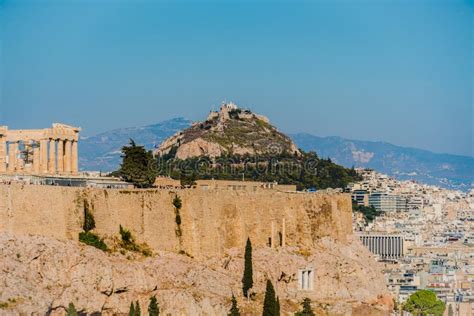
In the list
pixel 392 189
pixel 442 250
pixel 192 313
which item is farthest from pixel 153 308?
pixel 392 189


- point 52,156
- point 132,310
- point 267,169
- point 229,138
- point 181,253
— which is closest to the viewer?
point 132,310

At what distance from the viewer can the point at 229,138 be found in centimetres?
13950

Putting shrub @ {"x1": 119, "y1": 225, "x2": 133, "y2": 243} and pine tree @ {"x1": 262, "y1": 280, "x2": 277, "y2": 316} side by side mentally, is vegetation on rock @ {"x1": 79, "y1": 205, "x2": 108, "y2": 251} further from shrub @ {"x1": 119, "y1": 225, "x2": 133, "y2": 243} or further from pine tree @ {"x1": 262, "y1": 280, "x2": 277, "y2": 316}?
pine tree @ {"x1": 262, "y1": 280, "x2": 277, "y2": 316}

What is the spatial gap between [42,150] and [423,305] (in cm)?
3915

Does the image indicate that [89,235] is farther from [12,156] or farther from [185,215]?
[12,156]

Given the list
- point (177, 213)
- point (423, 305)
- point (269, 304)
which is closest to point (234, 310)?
point (269, 304)

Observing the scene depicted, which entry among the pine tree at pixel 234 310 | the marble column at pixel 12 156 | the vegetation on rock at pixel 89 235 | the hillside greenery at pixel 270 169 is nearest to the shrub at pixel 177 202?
the pine tree at pixel 234 310

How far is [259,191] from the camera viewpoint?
82.8m

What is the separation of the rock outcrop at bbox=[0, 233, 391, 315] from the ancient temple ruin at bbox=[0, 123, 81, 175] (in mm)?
9980

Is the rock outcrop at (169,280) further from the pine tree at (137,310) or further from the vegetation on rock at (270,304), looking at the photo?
the vegetation on rock at (270,304)

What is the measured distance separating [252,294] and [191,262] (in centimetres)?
391

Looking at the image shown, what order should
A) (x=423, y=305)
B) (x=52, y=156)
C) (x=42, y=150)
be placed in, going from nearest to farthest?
(x=42, y=150) → (x=52, y=156) → (x=423, y=305)

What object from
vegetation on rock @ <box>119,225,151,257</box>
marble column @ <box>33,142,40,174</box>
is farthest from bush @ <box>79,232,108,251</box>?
marble column @ <box>33,142,40,174</box>

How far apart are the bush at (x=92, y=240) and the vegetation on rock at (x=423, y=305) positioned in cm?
4114
